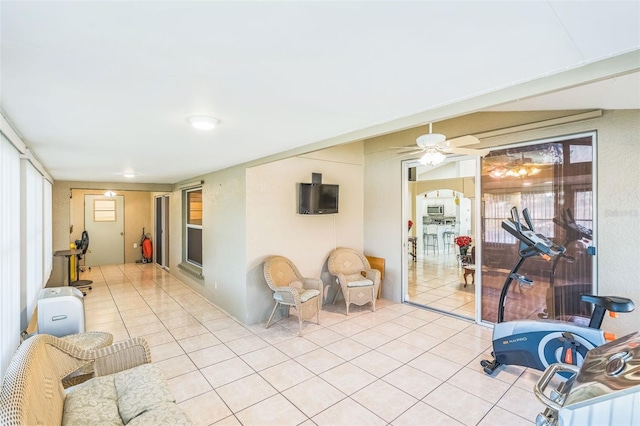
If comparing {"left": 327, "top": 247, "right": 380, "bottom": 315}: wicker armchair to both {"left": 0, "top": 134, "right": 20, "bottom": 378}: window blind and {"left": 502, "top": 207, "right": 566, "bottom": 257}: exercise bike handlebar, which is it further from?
{"left": 0, "top": 134, "right": 20, "bottom": 378}: window blind

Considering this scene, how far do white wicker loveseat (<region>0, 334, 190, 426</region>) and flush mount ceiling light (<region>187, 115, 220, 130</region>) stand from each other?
1664 mm

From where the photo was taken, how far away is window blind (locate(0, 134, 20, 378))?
2.21m

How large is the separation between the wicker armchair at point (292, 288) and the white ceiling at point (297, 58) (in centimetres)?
232

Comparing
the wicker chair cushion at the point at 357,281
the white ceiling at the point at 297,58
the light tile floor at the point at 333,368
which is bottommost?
the light tile floor at the point at 333,368

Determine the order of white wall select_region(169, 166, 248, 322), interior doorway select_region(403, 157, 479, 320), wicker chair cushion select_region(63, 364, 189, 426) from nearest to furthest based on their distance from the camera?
wicker chair cushion select_region(63, 364, 189, 426) → white wall select_region(169, 166, 248, 322) → interior doorway select_region(403, 157, 479, 320)

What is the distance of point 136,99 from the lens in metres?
1.77

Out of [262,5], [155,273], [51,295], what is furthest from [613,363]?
[155,273]

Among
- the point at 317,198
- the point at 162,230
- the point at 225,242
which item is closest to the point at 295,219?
the point at 317,198

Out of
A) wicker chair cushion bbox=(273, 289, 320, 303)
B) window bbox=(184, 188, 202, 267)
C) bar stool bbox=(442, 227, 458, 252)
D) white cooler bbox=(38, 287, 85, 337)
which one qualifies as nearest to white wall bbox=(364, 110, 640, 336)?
wicker chair cushion bbox=(273, 289, 320, 303)

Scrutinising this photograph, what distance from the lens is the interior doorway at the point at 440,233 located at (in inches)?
200

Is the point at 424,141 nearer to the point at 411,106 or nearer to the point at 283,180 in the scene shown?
the point at 411,106

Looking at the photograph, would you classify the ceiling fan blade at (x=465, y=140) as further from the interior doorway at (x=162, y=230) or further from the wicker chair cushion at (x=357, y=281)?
the interior doorway at (x=162, y=230)

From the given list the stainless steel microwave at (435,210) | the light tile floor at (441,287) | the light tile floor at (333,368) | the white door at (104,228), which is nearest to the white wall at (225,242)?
the light tile floor at (333,368)

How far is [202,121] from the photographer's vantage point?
84.9 inches
